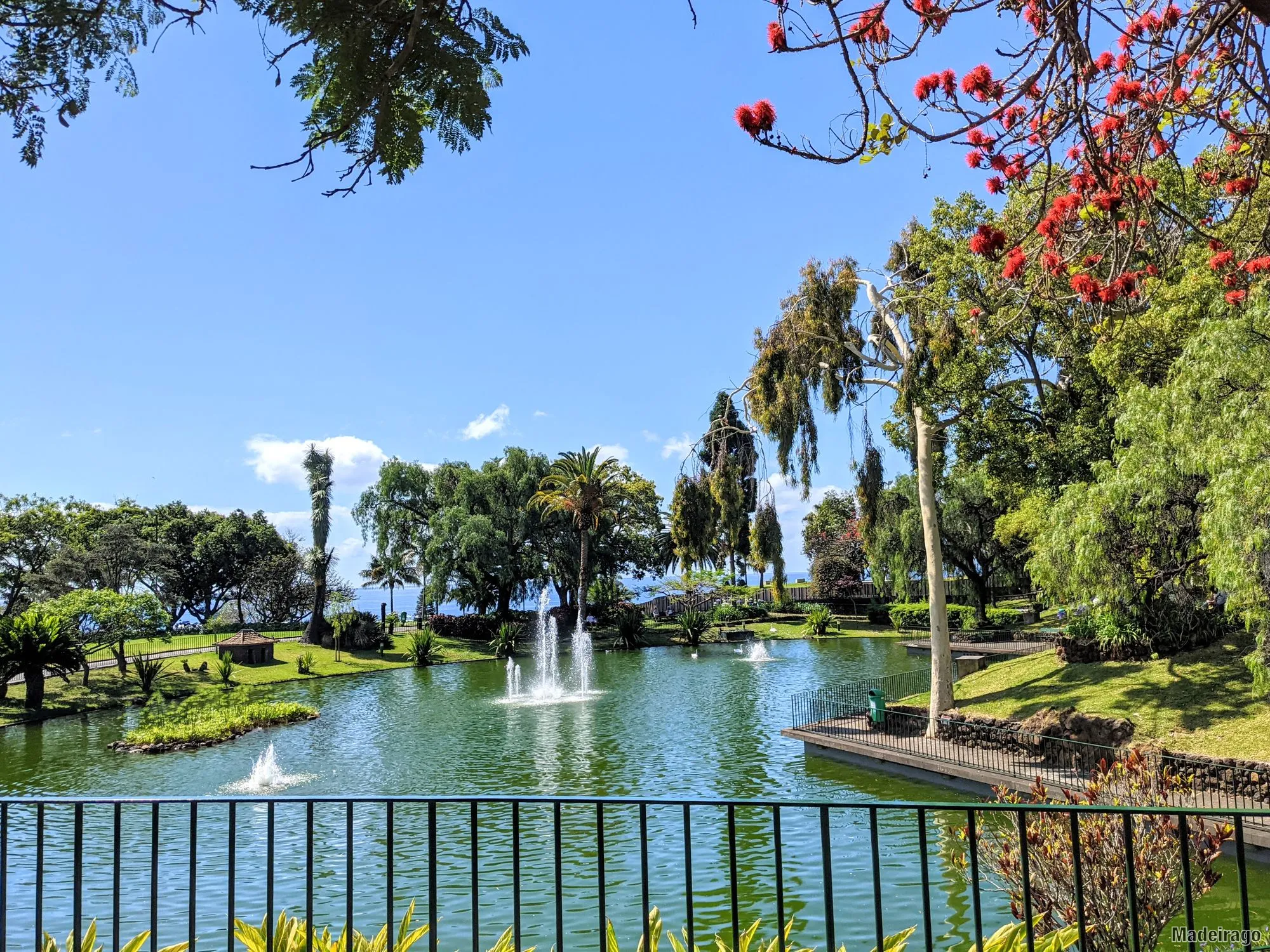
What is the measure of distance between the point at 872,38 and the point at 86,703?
28.8m

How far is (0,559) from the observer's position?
4409 cm

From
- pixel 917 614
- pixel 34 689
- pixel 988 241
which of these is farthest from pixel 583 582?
pixel 988 241

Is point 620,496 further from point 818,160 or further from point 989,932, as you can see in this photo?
point 818,160

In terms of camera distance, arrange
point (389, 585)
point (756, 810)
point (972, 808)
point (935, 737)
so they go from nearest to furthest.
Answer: point (972, 808) → point (756, 810) → point (935, 737) → point (389, 585)

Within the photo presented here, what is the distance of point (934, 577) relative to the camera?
18.7 metres

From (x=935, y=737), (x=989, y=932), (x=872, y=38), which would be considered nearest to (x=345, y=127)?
(x=872, y=38)

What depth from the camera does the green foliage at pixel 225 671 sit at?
2989 centimetres

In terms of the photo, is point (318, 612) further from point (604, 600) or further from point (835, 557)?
point (835, 557)

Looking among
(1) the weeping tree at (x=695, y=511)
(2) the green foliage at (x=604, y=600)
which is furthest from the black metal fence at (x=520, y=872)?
(2) the green foliage at (x=604, y=600)

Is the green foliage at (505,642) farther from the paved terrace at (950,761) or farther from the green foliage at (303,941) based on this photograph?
the green foliage at (303,941)

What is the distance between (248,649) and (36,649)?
1033cm

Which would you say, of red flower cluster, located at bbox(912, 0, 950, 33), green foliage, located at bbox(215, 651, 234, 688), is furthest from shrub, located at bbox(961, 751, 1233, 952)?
green foliage, located at bbox(215, 651, 234, 688)

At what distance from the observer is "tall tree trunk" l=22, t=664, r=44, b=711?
973 inches

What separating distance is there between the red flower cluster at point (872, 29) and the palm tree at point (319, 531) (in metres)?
38.8
